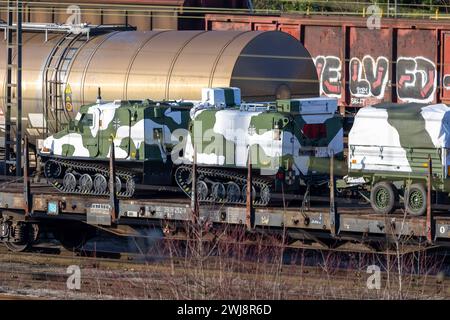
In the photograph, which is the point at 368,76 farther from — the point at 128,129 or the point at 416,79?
the point at 128,129

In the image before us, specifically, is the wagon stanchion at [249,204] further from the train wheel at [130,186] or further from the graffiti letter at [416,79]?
the graffiti letter at [416,79]

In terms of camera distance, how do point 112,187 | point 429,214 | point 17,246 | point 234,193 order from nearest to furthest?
point 429,214 → point 112,187 → point 234,193 → point 17,246

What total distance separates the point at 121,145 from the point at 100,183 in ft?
3.01

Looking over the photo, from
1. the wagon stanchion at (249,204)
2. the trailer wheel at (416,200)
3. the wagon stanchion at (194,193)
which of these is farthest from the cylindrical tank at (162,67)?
the trailer wheel at (416,200)

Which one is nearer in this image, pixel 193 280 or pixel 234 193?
pixel 193 280

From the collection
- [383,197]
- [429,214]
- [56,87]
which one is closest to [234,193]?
[383,197]

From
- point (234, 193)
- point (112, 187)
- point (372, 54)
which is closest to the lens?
point (112, 187)

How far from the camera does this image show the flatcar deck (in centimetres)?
2019

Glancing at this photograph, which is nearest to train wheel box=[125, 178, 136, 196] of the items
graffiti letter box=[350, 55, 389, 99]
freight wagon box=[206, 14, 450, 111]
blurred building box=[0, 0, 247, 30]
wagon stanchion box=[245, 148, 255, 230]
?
wagon stanchion box=[245, 148, 255, 230]

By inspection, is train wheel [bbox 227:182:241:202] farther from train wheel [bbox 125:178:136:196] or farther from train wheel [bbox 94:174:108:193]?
train wheel [bbox 94:174:108:193]

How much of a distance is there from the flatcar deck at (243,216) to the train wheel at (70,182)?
0.37 metres

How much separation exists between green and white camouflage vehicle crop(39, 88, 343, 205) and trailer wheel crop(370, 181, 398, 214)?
1.79 meters

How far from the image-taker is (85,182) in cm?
2455
